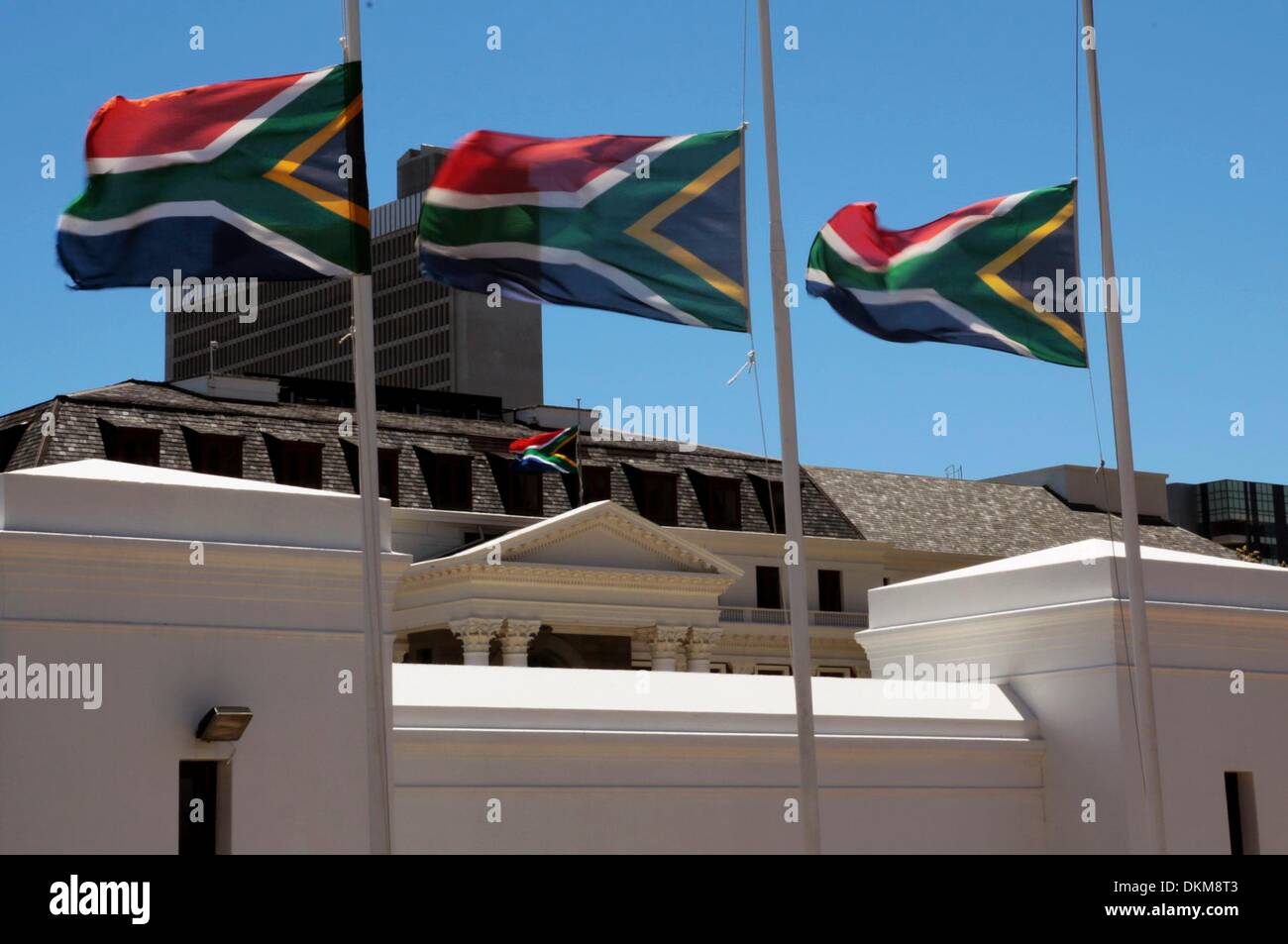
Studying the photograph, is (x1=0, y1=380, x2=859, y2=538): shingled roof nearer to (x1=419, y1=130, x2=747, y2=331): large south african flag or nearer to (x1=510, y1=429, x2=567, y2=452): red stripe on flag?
(x1=510, y1=429, x2=567, y2=452): red stripe on flag

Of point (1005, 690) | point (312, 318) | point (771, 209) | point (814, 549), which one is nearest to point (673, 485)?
point (814, 549)

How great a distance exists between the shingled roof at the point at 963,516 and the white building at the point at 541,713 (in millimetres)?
48190

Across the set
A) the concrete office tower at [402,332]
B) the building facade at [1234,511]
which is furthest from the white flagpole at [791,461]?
the building facade at [1234,511]

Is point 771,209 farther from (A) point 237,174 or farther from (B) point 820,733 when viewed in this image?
(B) point 820,733

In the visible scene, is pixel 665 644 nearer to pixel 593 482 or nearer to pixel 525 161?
pixel 593 482

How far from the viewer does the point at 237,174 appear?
51.6 feet

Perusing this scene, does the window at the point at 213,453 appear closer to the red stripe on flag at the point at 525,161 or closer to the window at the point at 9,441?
the window at the point at 9,441

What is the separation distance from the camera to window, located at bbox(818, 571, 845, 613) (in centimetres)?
6794

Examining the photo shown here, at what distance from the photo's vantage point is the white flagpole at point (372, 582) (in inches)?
607

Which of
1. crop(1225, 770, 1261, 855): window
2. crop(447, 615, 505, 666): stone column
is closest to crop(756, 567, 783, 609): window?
crop(447, 615, 505, 666): stone column

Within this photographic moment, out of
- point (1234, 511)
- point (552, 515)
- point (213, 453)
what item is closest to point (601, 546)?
point (552, 515)

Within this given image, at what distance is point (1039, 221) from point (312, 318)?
6377 inches

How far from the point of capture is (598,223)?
1730cm
